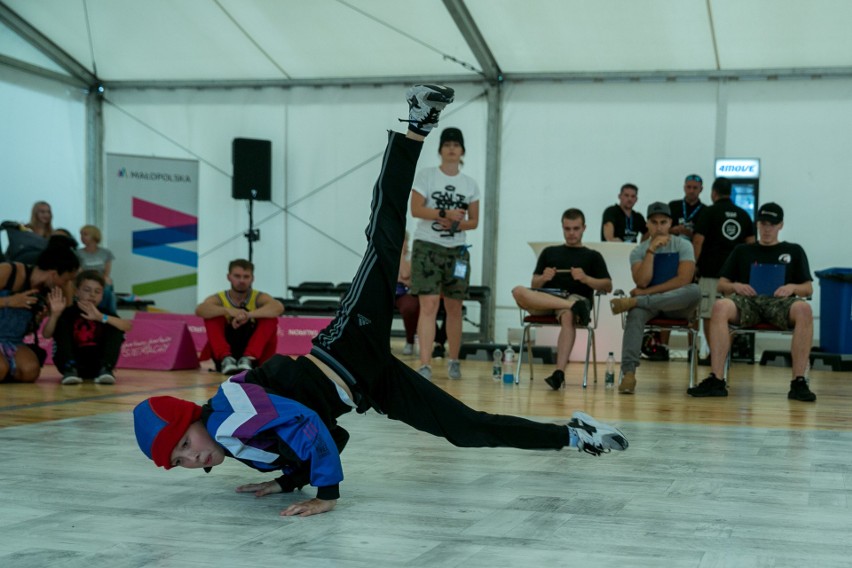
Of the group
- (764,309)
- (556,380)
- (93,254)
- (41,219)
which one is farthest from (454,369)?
(41,219)

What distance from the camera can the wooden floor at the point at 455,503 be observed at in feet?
6.84

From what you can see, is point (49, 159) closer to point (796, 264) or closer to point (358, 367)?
point (796, 264)

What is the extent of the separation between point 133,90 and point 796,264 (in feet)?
28.9

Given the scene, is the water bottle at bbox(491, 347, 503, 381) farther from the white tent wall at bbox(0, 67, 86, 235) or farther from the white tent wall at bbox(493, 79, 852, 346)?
the white tent wall at bbox(0, 67, 86, 235)

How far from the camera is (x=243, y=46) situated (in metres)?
11.0

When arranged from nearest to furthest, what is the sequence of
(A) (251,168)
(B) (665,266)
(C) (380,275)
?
(C) (380,275)
(B) (665,266)
(A) (251,168)

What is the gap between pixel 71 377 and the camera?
600cm

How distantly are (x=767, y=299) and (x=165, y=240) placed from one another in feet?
20.5

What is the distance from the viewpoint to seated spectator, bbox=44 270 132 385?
616cm

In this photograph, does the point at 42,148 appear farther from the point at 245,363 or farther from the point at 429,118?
the point at 429,118

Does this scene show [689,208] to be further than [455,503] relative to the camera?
Yes

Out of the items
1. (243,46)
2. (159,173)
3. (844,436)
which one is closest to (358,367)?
(844,436)

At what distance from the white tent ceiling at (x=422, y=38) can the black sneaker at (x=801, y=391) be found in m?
4.35

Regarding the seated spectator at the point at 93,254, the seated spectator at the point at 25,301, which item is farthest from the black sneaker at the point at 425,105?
the seated spectator at the point at 93,254
